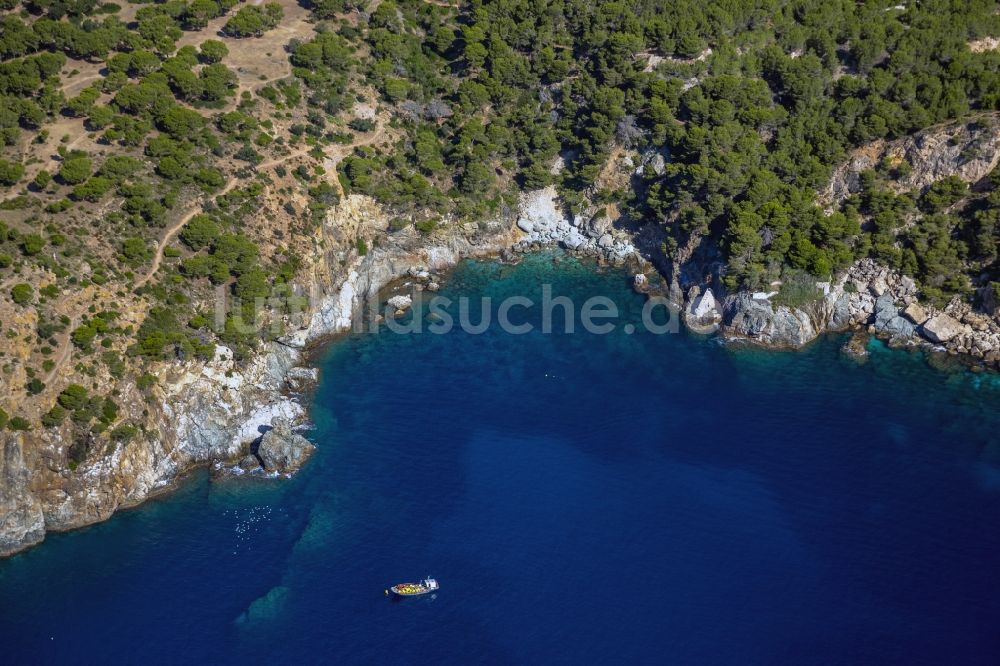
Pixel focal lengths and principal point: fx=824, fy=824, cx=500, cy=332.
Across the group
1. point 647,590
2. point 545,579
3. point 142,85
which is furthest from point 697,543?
point 142,85

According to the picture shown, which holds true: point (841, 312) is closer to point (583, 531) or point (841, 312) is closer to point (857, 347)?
point (857, 347)

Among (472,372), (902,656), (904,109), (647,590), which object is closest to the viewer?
(902,656)

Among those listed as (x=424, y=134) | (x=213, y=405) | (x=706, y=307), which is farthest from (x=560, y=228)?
(x=213, y=405)

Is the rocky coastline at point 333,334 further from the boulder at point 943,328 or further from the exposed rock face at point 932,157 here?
the exposed rock face at point 932,157

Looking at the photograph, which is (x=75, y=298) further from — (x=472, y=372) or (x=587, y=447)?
(x=587, y=447)

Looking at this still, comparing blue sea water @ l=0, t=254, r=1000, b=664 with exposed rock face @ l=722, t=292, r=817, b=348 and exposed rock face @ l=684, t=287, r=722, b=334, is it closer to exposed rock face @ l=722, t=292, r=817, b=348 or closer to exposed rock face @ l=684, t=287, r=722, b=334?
exposed rock face @ l=722, t=292, r=817, b=348

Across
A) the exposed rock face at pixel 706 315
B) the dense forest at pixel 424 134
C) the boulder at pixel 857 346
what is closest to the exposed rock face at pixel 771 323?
the dense forest at pixel 424 134
